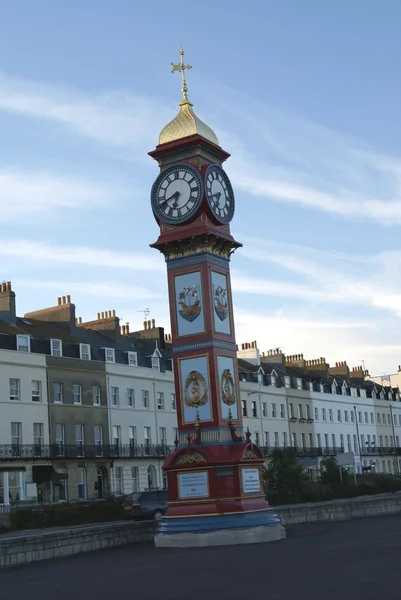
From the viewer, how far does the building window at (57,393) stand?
54156 millimetres

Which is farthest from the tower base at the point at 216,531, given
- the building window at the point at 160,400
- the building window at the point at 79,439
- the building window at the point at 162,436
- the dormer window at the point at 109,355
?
the building window at the point at 160,400

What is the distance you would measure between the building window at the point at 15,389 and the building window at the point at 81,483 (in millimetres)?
6667

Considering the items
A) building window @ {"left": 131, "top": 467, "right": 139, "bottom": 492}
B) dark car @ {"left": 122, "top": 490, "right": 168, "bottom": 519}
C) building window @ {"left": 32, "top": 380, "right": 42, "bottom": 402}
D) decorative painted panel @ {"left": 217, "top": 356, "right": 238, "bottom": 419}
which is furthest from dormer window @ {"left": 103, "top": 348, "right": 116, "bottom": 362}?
decorative painted panel @ {"left": 217, "top": 356, "right": 238, "bottom": 419}

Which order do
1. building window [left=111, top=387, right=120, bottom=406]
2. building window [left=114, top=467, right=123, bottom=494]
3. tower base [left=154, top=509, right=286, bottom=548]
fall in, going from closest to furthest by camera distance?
tower base [left=154, top=509, right=286, bottom=548] < building window [left=114, top=467, right=123, bottom=494] < building window [left=111, top=387, right=120, bottom=406]

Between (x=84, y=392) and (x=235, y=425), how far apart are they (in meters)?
31.3

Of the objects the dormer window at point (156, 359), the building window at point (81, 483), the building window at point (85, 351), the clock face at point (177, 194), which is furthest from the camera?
the dormer window at point (156, 359)

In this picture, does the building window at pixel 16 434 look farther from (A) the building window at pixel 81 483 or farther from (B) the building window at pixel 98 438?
(B) the building window at pixel 98 438

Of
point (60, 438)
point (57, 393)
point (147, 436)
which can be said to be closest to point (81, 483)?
point (60, 438)

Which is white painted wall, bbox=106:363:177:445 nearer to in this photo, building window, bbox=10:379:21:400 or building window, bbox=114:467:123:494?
building window, bbox=114:467:123:494

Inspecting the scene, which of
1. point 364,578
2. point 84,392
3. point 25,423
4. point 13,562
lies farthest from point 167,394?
point 364,578

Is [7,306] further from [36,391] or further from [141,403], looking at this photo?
[141,403]

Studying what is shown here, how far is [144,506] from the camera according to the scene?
125 ft

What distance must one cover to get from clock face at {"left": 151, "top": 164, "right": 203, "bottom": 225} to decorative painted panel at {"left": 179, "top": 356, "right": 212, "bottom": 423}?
453 cm

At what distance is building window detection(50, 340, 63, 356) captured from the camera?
54406 mm
